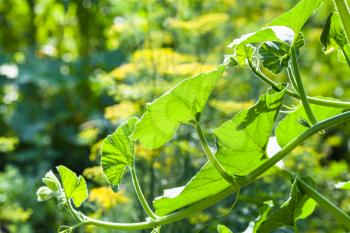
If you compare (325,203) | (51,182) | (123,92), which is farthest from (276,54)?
(123,92)

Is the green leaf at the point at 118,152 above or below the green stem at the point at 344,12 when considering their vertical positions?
below

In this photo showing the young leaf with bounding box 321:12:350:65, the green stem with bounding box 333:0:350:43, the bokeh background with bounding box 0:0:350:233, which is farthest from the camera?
the bokeh background with bounding box 0:0:350:233

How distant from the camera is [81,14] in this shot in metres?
4.18

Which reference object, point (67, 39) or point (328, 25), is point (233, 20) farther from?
point (328, 25)

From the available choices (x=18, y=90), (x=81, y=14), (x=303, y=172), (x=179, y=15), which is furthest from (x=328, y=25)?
(x=81, y=14)

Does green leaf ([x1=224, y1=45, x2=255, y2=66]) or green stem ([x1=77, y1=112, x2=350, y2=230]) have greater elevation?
→ green leaf ([x1=224, y1=45, x2=255, y2=66])

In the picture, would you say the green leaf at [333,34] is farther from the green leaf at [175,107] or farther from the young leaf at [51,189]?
the young leaf at [51,189]

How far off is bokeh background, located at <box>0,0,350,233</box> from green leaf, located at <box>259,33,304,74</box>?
595mm

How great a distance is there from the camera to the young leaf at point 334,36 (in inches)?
31.0

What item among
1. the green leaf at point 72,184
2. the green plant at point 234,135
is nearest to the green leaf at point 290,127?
the green plant at point 234,135

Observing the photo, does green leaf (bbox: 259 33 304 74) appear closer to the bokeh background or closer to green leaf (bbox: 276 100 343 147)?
green leaf (bbox: 276 100 343 147)

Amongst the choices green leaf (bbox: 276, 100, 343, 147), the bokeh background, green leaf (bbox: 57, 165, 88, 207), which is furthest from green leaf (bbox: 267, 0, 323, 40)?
the bokeh background

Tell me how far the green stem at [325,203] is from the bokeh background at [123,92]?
1.87 ft

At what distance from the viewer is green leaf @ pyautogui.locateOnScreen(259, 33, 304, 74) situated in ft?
2.40
